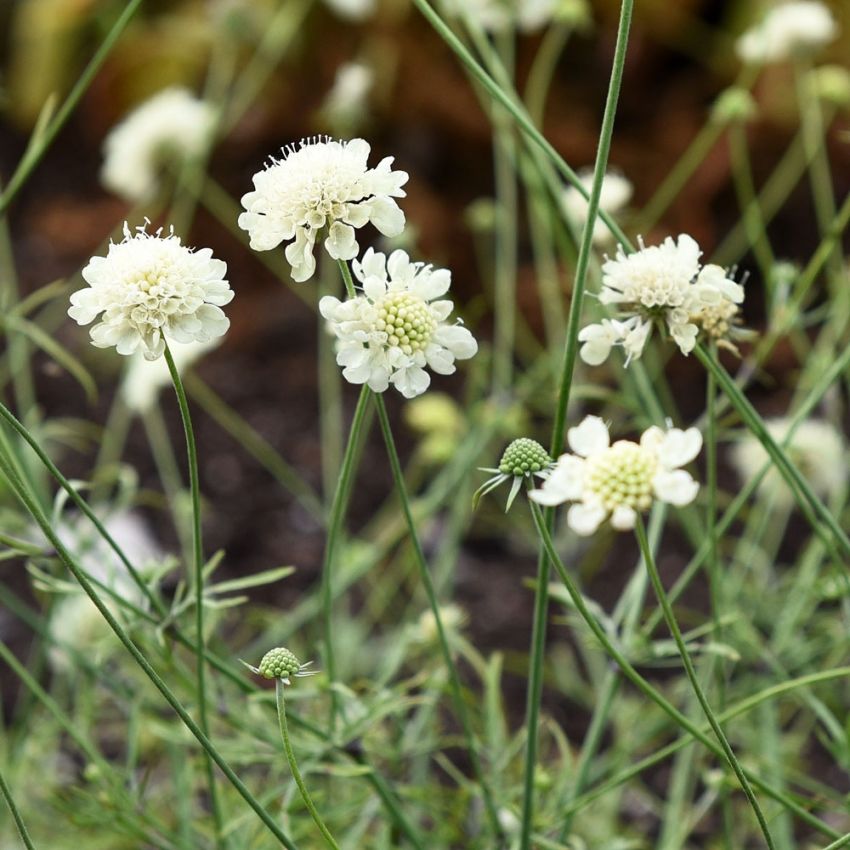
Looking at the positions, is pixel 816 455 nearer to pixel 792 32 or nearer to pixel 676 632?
pixel 792 32

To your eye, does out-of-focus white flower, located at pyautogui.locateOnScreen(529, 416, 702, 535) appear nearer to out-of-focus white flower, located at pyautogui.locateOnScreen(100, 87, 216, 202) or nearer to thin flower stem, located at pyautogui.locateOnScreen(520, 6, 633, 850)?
thin flower stem, located at pyautogui.locateOnScreen(520, 6, 633, 850)

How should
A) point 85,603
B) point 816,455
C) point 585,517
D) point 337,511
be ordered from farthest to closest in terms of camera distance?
1. point 816,455
2. point 85,603
3. point 337,511
4. point 585,517

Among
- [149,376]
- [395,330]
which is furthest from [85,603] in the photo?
[395,330]

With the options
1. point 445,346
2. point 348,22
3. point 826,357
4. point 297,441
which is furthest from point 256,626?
point 348,22

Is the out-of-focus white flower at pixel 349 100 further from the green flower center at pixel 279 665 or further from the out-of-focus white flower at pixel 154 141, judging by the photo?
the green flower center at pixel 279 665

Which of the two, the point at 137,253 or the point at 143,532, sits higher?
the point at 143,532

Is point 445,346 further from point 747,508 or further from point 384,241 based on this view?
point 384,241
